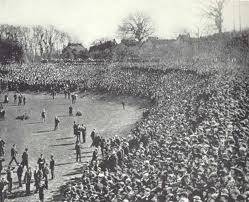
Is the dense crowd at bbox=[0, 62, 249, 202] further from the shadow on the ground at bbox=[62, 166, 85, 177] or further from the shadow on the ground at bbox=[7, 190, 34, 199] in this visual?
the shadow on the ground at bbox=[7, 190, 34, 199]

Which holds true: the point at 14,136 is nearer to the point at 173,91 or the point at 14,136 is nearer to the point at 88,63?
the point at 173,91

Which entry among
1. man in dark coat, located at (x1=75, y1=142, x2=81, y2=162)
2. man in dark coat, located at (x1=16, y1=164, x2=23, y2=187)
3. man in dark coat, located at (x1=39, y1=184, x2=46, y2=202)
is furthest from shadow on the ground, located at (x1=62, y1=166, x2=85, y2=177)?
man in dark coat, located at (x1=39, y1=184, x2=46, y2=202)

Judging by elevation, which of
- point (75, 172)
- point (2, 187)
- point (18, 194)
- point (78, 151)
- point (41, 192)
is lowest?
point (18, 194)

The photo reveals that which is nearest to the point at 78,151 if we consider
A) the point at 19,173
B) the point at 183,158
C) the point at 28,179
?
the point at 19,173

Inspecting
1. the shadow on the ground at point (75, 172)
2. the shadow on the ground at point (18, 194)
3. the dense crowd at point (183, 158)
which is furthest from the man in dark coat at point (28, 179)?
the shadow on the ground at point (75, 172)

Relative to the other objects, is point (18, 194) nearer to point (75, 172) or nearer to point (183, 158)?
point (75, 172)

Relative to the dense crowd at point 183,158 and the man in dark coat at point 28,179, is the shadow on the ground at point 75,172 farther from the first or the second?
the man in dark coat at point 28,179

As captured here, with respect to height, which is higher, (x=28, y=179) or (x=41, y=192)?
(x=28, y=179)

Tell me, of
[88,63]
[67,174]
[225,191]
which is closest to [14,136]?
[67,174]

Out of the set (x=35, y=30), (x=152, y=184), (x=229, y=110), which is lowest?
(x=152, y=184)
